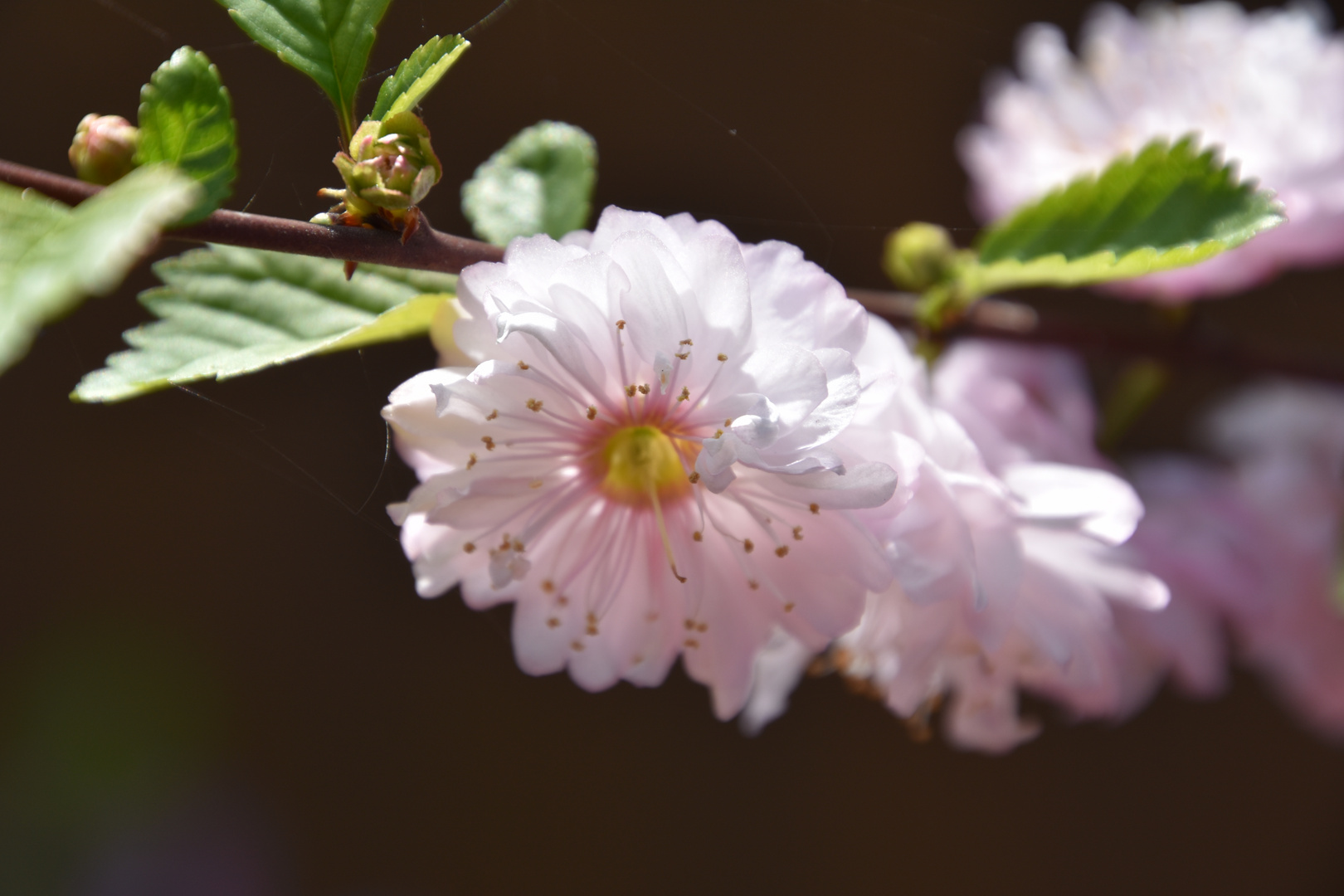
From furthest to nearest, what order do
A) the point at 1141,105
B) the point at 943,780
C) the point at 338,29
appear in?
the point at 943,780 → the point at 1141,105 → the point at 338,29

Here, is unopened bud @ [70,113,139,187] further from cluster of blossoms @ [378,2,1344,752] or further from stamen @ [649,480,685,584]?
stamen @ [649,480,685,584]

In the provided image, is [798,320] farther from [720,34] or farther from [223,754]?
[223,754]

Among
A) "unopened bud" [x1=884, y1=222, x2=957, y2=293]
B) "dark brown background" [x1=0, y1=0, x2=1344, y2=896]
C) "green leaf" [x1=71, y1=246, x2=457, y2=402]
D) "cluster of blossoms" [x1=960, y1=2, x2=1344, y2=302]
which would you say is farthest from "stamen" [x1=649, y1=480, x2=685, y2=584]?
"dark brown background" [x1=0, y1=0, x2=1344, y2=896]

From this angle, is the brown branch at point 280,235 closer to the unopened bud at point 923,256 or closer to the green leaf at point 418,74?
the green leaf at point 418,74

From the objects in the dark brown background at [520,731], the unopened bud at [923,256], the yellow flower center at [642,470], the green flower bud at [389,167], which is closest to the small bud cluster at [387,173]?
the green flower bud at [389,167]

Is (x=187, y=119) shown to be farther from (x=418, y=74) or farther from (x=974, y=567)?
(x=974, y=567)

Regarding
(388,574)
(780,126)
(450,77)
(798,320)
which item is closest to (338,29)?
(450,77)

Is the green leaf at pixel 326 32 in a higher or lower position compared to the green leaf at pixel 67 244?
higher
